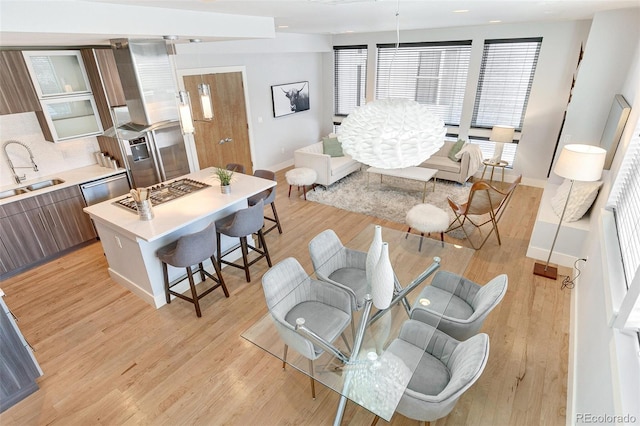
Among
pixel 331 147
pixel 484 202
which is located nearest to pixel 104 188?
pixel 331 147

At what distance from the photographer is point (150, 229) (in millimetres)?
2863

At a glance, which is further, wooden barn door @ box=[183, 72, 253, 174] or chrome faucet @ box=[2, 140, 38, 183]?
wooden barn door @ box=[183, 72, 253, 174]

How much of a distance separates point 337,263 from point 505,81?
501 centimetres

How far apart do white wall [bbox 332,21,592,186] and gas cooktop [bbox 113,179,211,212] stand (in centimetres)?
488

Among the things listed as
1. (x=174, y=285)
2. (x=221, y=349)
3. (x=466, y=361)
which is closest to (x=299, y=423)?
(x=221, y=349)

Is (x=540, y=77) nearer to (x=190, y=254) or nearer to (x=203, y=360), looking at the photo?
(x=190, y=254)

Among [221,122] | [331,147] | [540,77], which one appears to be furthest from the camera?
[331,147]

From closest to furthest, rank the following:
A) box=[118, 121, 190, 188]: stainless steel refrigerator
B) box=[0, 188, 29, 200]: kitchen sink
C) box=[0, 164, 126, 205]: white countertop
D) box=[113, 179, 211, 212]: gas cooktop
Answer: box=[113, 179, 211, 212]: gas cooktop < box=[0, 164, 126, 205]: white countertop < box=[0, 188, 29, 200]: kitchen sink < box=[118, 121, 190, 188]: stainless steel refrigerator

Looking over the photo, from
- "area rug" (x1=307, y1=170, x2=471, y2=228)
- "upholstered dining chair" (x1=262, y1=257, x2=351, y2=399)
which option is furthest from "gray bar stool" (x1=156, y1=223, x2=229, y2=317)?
"area rug" (x1=307, y1=170, x2=471, y2=228)

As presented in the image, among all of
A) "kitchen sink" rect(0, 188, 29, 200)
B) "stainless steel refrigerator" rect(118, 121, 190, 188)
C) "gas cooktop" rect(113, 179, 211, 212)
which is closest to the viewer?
"gas cooktop" rect(113, 179, 211, 212)

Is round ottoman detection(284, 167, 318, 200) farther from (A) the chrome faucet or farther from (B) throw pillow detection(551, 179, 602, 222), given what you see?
(B) throw pillow detection(551, 179, 602, 222)

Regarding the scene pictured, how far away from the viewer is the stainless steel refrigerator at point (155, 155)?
4371 mm

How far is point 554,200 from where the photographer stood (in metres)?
3.89

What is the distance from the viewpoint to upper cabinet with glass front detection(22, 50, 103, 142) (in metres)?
3.63
